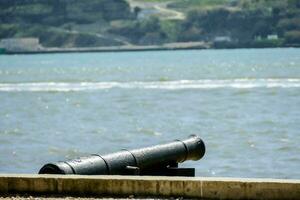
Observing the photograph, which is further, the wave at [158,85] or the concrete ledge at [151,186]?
the wave at [158,85]

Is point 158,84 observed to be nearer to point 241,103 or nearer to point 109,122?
point 241,103

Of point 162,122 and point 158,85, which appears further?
point 158,85

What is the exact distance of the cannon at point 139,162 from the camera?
965 cm

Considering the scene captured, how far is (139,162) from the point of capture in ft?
34.4

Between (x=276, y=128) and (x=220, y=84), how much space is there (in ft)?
96.3

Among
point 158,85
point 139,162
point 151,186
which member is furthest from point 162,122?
point 158,85

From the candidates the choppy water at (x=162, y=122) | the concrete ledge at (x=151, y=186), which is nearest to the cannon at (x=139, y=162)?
the concrete ledge at (x=151, y=186)

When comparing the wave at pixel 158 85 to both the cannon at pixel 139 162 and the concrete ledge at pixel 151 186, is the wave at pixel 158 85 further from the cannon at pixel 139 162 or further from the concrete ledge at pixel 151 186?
the concrete ledge at pixel 151 186

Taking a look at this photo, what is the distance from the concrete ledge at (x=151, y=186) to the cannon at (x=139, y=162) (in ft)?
1.28

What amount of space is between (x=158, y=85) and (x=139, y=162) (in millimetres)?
47161

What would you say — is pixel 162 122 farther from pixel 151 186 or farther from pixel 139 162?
pixel 151 186

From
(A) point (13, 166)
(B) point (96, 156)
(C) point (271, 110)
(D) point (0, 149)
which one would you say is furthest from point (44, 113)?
(B) point (96, 156)

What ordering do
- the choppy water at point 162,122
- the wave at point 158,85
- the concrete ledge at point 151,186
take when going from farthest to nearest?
the wave at point 158,85 → the choppy water at point 162,122 → the concrete ledge at point 151,186

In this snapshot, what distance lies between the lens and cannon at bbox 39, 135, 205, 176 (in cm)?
965
